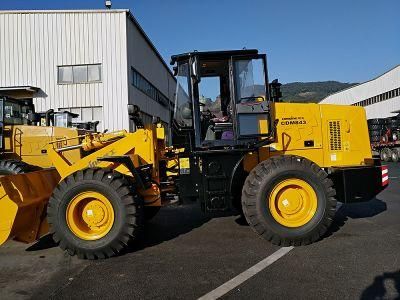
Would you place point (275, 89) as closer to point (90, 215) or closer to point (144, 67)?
point (90, 215)

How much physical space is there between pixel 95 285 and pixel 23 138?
8.69m

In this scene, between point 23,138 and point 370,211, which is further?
point 23,138

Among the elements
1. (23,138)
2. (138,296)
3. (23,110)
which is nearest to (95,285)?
(138,296)

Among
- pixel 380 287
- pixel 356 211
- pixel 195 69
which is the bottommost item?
pixel 380 287

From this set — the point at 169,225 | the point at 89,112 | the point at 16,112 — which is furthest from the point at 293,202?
the point at 89,112

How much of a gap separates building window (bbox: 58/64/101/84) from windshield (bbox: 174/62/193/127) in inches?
793

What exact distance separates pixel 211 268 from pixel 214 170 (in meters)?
1.71

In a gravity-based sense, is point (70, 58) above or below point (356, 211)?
above

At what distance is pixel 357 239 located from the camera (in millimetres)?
6434

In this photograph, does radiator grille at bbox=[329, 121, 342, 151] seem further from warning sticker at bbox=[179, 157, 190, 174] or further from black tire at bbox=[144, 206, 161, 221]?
black tire at bbox=[144, 206, 161, 221]

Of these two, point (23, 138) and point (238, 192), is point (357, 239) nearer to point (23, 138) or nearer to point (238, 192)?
point (238, 192)

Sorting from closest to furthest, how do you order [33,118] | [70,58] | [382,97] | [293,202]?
[293,202] < [33,118] < [70,58] < [382,97]

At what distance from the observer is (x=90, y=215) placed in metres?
6.07

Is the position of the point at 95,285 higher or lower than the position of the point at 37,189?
lower
